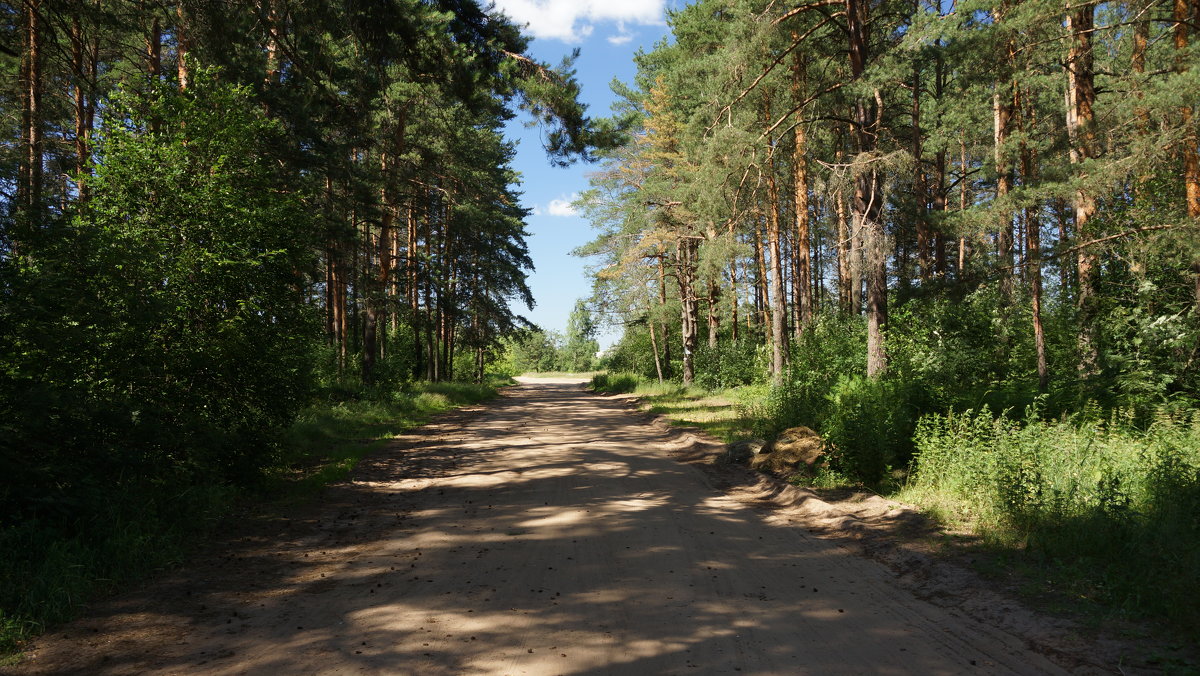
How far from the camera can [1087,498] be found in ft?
19.9

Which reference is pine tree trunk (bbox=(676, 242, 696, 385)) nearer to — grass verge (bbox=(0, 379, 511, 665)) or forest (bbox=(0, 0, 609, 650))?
forest (bbox=(0, 0, 609, 650))

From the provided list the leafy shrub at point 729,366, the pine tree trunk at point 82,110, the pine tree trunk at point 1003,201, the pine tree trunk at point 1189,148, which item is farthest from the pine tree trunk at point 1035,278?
the pine tree trunk at point 82,110

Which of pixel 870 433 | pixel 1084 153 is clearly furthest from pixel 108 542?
pixel 1084 153

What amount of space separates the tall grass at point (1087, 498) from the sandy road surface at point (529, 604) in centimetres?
120

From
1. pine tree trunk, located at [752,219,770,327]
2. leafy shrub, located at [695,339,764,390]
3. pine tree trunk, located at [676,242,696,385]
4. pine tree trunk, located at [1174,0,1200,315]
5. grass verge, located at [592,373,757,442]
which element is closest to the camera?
pine tree trunk, located at [1174,0,1200,315]

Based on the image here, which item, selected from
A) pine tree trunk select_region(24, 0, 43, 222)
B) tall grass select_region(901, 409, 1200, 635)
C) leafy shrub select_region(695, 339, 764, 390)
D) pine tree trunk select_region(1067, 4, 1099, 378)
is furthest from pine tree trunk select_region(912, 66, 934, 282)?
pine tree trunk select_region(24, 0, 43, 222)

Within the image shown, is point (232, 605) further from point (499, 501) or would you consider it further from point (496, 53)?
point (496, 53)

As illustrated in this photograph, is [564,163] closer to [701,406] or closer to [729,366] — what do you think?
[701,406]

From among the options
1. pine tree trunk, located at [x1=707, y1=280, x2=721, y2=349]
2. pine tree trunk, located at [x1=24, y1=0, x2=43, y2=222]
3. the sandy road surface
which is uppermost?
pine tree trunk, located at [x1=24, y1=0, x2=43, y2=222]

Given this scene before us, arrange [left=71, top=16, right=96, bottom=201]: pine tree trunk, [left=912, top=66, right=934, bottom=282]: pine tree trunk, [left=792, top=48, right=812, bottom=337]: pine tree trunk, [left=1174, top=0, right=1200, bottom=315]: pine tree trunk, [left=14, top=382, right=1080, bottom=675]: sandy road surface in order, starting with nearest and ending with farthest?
[left=14, top=382, right=1080, bottom=675]: sandy road surface, [left=71, top=16, right=96, bottom=201]: pine tree trunk, [left=1174, top=0, right=1200, bottom=315]: pine tree trunk, [left=912, top=66, right=934, bottom=282]: pine tree trunk, [left=792, top=48, right=812, bottom=337]: pine tree trunk

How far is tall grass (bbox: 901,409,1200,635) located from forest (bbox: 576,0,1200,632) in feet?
0.09

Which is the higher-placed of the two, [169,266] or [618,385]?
[169,266]

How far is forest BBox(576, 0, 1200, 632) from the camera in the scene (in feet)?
19.5

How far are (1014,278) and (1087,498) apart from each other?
560 centimetres
